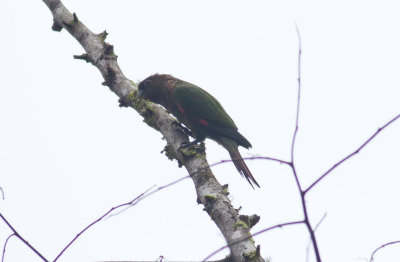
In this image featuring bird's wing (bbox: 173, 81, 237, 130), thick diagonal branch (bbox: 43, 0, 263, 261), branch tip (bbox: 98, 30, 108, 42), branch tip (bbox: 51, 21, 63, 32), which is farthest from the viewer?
bird's wing (bbox: 173, 81, 237, 130)

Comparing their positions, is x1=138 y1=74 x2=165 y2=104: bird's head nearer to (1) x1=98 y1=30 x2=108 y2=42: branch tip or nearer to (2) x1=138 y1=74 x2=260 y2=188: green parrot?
(2) x1=138 y1=74 x2=260 y2=188: green parrot

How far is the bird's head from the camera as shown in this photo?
5.46m

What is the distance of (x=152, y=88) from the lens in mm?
6145

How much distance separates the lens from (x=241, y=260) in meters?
2.97

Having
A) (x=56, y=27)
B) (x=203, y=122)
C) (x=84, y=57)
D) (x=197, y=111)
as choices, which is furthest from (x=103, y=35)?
(x=203, y=122)

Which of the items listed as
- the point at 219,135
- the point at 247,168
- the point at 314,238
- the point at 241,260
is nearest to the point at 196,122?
the point at 219,135

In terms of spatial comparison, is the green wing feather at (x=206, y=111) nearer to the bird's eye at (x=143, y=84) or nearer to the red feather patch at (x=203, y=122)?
the red feather patch at (x=203, y=122)

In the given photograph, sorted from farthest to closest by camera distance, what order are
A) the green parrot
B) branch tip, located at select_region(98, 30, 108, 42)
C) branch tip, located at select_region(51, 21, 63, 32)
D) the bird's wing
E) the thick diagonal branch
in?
the bird's wing, the green parrot, branch tip, located at select_region(51, 21, 63, 32), branch tip, located at select_region(98, 30, 108, 42), the thick diagonal branch

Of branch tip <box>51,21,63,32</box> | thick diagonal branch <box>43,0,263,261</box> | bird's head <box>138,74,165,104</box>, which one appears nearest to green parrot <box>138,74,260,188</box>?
bird's head <box>138,74,165,104</box>

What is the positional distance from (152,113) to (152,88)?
4.25 ft

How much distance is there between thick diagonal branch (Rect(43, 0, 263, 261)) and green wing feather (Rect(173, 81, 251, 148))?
1179 mm

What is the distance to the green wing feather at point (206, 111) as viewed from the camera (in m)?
6.21

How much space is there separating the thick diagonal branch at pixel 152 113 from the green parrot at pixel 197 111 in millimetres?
832

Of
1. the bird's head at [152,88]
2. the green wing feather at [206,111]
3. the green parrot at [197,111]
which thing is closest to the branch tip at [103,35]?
the bird's head at [152,88]
